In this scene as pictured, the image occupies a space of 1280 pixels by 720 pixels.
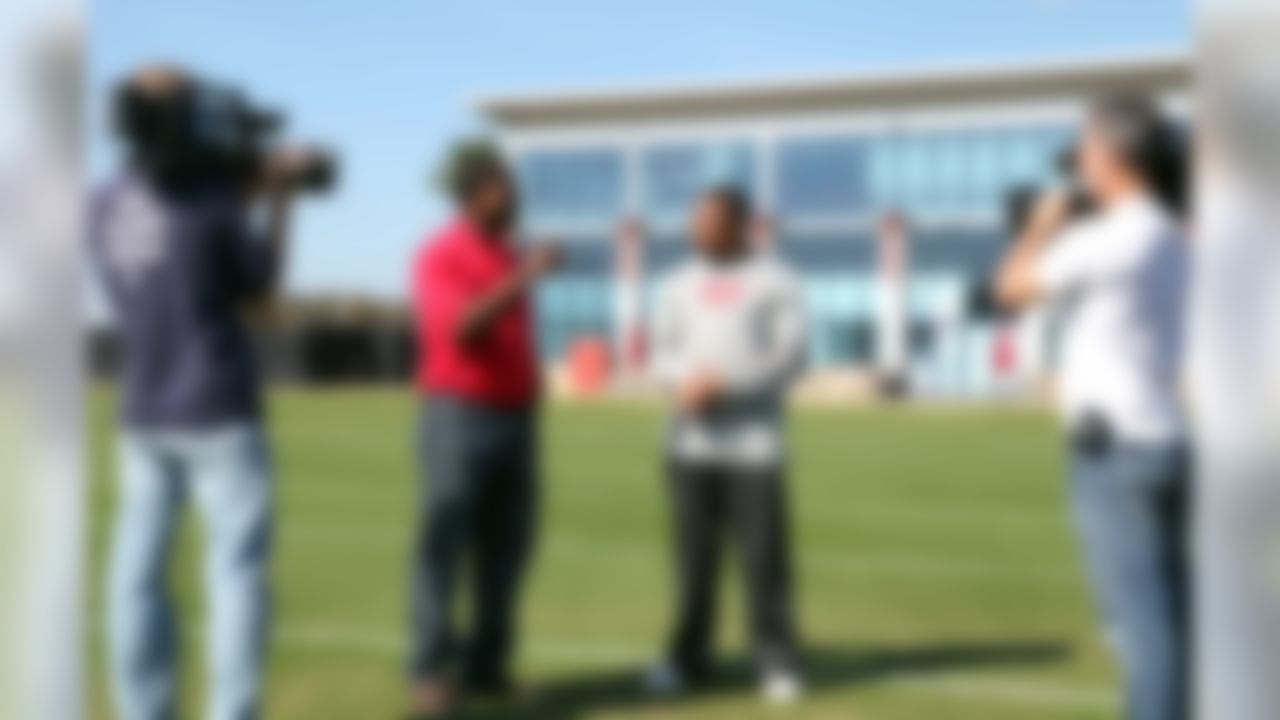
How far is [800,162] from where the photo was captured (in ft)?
14.0

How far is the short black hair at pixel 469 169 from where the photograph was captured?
3279mm

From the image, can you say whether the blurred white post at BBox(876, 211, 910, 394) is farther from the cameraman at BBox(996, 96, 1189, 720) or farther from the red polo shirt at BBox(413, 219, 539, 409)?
the cameraman at BBox(996, 96, 1189, 720)

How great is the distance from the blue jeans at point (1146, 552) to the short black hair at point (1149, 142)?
0.41 metres

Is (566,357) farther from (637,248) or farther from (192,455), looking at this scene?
(192,455)

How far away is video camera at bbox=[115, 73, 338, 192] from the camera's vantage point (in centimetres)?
274

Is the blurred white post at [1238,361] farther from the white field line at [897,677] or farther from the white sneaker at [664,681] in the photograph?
the white sneaker at [664,681]

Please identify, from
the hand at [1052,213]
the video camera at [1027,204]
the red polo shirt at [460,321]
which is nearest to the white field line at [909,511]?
the red polo shirt at [460,321]

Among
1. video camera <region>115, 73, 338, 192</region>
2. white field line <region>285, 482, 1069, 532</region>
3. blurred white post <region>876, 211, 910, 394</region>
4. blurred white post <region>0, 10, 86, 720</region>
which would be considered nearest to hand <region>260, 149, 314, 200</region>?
video camera <region>115, 73, 338, 192</region>

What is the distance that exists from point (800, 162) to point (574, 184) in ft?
2.45

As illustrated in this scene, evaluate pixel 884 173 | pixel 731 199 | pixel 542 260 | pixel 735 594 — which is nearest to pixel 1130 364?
pixel 731 199

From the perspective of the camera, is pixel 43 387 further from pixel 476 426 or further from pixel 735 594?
pixel 735 594

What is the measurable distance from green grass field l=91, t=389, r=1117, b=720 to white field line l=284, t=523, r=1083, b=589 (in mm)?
18

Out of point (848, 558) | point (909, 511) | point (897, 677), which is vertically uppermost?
point (897, 677)

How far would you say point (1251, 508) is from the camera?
214 cm
